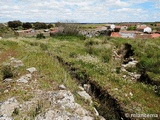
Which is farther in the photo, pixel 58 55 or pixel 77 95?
pixel 58 55

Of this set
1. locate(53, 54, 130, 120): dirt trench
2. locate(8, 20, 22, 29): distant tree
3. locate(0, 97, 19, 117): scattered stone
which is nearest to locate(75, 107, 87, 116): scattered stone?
locate(53, 54, 130, 120): dirt trench

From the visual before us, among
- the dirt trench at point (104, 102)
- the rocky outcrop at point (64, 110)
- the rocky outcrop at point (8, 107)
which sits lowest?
the dirt trench at point (104, 102)

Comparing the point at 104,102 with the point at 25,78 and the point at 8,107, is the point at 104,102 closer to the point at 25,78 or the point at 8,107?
the point at 25,78

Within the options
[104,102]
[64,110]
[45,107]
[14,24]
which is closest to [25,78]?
[45,107]

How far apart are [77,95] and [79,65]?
12.4ft

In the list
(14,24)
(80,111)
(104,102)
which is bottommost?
(104,102)

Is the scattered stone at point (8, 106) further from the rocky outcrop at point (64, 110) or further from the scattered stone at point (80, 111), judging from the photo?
the scattered stone at point (80, 111)

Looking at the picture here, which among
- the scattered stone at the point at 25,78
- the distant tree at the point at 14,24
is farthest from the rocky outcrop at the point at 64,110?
the distant tree at the point at 14,24

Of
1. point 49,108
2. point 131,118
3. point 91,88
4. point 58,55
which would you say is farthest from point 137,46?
point 49,108

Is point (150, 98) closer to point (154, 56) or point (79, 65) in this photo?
point (79, 65)

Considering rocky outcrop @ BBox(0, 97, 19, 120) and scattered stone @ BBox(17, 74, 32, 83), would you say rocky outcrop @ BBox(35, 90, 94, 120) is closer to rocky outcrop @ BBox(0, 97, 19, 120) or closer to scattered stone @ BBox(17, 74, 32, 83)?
rocky outcrop @ BBox(0, 97, 19, 120)

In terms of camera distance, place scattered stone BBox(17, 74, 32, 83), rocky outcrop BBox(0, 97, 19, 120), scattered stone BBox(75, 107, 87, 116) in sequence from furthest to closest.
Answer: scattered stone BBox(17, 74, 32, 83) → scattered stone BBox(75, 107, 87, 116) → rocky outcrop BBox(0, 97, 19, 120)

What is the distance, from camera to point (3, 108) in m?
4.29

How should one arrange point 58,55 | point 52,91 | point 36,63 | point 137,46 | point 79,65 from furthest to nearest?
point 137,46
point 58,55
point 79,65
point 36,63
point 52,91
